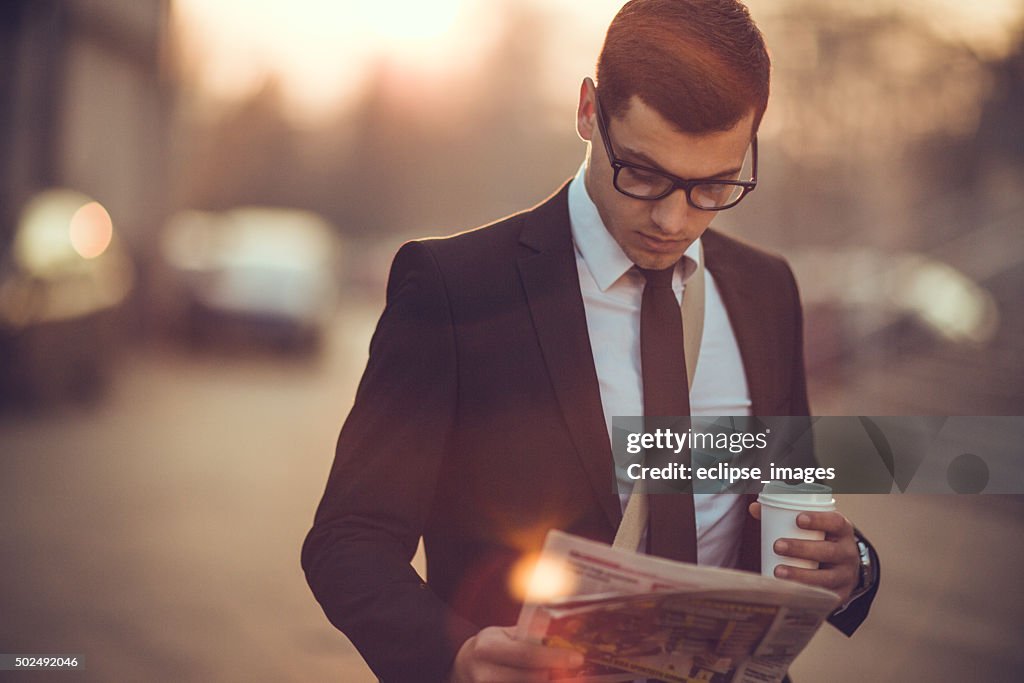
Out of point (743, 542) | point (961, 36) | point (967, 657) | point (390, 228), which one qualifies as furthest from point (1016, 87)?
point (390, 228)

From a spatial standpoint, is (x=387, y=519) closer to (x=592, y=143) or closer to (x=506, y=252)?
(x=506, y=252)

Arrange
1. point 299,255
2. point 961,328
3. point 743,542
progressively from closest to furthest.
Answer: point 743,542 < point 961,328 < point 299,255

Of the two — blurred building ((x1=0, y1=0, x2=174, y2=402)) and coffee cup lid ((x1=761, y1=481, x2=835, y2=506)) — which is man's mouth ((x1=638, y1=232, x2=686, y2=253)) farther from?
blurred building ((x1=0, y1=0, x2=174, y2=402))

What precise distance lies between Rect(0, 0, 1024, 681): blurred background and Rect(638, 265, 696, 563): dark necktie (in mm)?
609

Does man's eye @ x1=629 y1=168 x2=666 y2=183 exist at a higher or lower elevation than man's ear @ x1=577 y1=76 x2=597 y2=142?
lower

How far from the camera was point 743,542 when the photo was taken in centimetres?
226

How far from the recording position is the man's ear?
2.14 metres

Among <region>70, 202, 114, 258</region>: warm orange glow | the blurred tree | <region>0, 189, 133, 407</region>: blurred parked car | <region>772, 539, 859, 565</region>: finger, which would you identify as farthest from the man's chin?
the blurred tree

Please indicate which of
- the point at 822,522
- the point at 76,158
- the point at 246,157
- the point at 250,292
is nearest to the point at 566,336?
the point at 822,522

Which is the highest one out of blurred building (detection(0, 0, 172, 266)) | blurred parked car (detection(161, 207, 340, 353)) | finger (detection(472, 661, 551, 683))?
blurred building (detection(0, 0, 172, 266))

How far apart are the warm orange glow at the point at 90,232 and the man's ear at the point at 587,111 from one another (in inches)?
401

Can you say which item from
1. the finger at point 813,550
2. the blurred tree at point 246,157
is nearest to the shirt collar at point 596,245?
the finger at point 813,550

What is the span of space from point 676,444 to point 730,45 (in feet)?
2.70

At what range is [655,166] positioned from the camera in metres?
2.01
